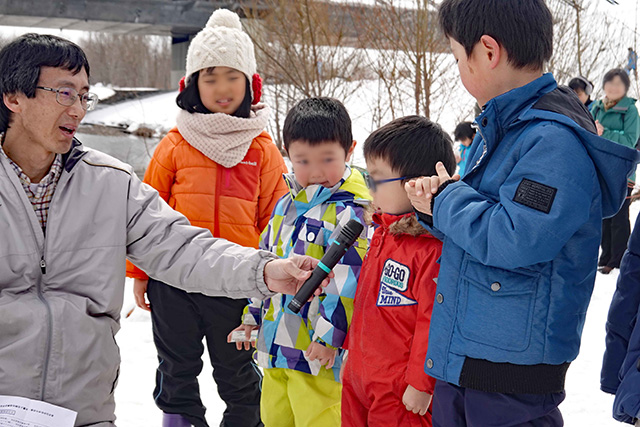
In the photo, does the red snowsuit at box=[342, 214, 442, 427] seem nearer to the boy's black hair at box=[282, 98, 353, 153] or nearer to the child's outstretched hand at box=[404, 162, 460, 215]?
the child's outstretched hand at box=[404, 162, 460, 215]

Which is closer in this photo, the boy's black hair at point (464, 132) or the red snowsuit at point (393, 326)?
the red snowsuit at point (393, 326)

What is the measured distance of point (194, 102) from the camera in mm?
3125

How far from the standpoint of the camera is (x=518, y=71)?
5.91 ft

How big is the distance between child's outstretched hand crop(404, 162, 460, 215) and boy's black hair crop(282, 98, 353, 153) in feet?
2.40

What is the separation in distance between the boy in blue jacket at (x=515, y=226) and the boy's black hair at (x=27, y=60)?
118cm

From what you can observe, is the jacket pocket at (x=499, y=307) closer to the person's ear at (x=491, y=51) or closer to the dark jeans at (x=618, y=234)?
the person's ear at (x=491, y=51)

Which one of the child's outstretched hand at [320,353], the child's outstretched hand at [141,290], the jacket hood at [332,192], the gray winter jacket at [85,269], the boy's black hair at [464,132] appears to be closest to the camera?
the gray winter jacket at [85,269]

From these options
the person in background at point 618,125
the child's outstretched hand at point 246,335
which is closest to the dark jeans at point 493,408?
the child's outstretched hand at point 246,335

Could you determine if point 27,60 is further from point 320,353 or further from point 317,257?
point 320,353

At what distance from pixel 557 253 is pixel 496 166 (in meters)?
0.28

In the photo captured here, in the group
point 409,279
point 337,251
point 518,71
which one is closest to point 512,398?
point 409,279

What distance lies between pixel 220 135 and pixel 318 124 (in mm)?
621

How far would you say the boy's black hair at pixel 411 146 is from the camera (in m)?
2.15

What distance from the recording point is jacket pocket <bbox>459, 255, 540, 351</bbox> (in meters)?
1.69
